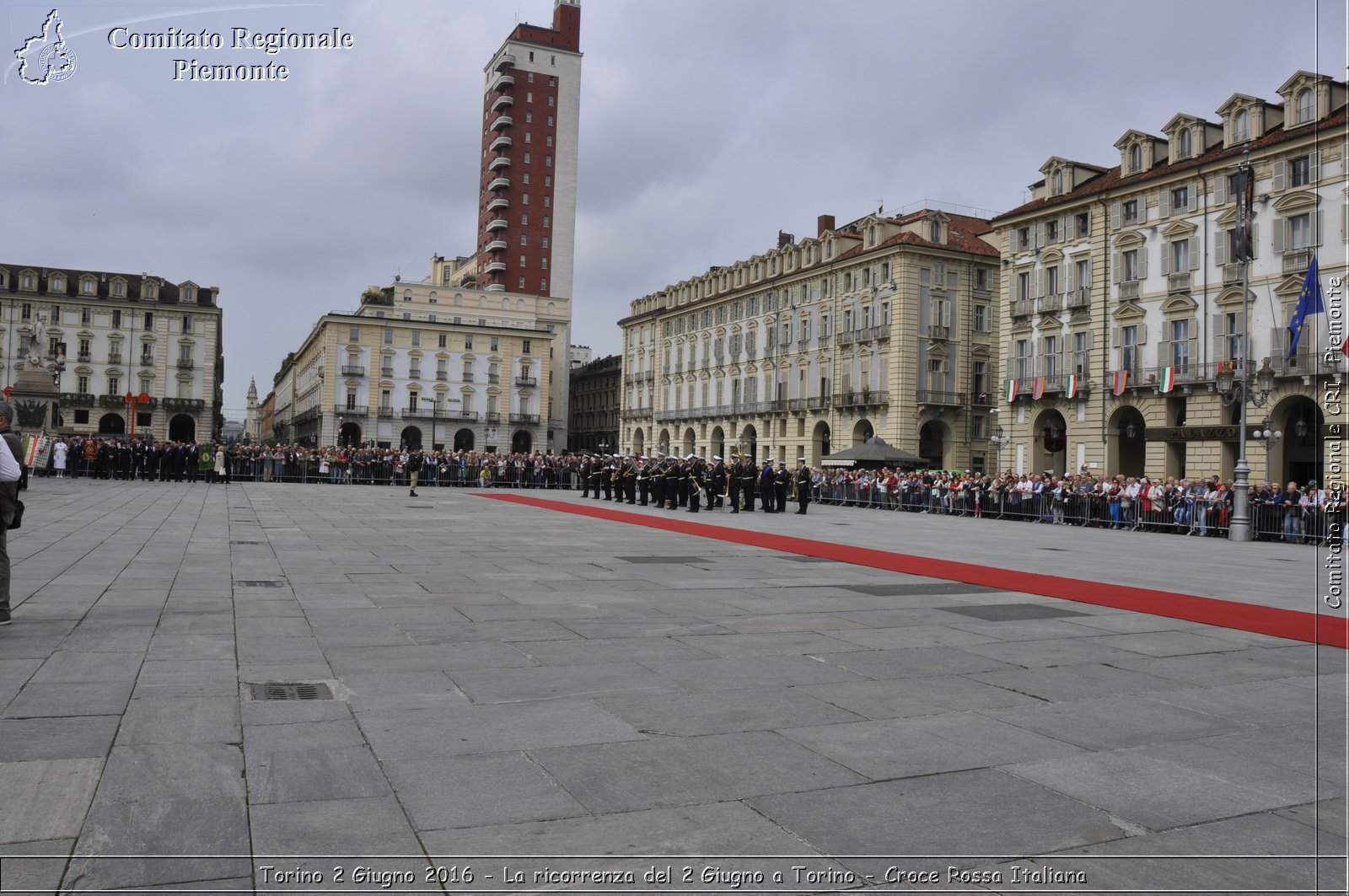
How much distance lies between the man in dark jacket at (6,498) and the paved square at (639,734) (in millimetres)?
259

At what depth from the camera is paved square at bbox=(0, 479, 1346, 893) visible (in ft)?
11.6

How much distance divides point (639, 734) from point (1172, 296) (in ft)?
141

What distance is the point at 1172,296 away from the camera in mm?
41500

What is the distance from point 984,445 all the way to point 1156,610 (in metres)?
50.7

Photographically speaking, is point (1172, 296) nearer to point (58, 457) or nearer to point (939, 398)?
point (939, 398)

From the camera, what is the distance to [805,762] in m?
4.57

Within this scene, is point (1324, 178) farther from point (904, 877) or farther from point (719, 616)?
point (904, 877)

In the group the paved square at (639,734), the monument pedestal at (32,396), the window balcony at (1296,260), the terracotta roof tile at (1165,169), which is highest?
the terracotta roof tile at (1165,169)

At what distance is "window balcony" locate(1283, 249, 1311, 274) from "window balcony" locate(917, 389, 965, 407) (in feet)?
73.6

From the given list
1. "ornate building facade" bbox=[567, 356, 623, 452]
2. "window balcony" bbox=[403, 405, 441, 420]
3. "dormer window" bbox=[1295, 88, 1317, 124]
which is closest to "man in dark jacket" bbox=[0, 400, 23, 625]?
"dormer window" bbox=[1295, 88, 1317, 124]

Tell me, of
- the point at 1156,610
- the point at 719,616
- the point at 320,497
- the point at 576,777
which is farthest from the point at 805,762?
the point at 320,497

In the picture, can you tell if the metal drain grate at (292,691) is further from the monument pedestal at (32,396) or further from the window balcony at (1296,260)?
the window balcony at (1296,260)

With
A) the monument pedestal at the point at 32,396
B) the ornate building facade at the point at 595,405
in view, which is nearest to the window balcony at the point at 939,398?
the monument pedestal at the point at 32,396

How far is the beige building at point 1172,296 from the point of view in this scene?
36.3 metres
